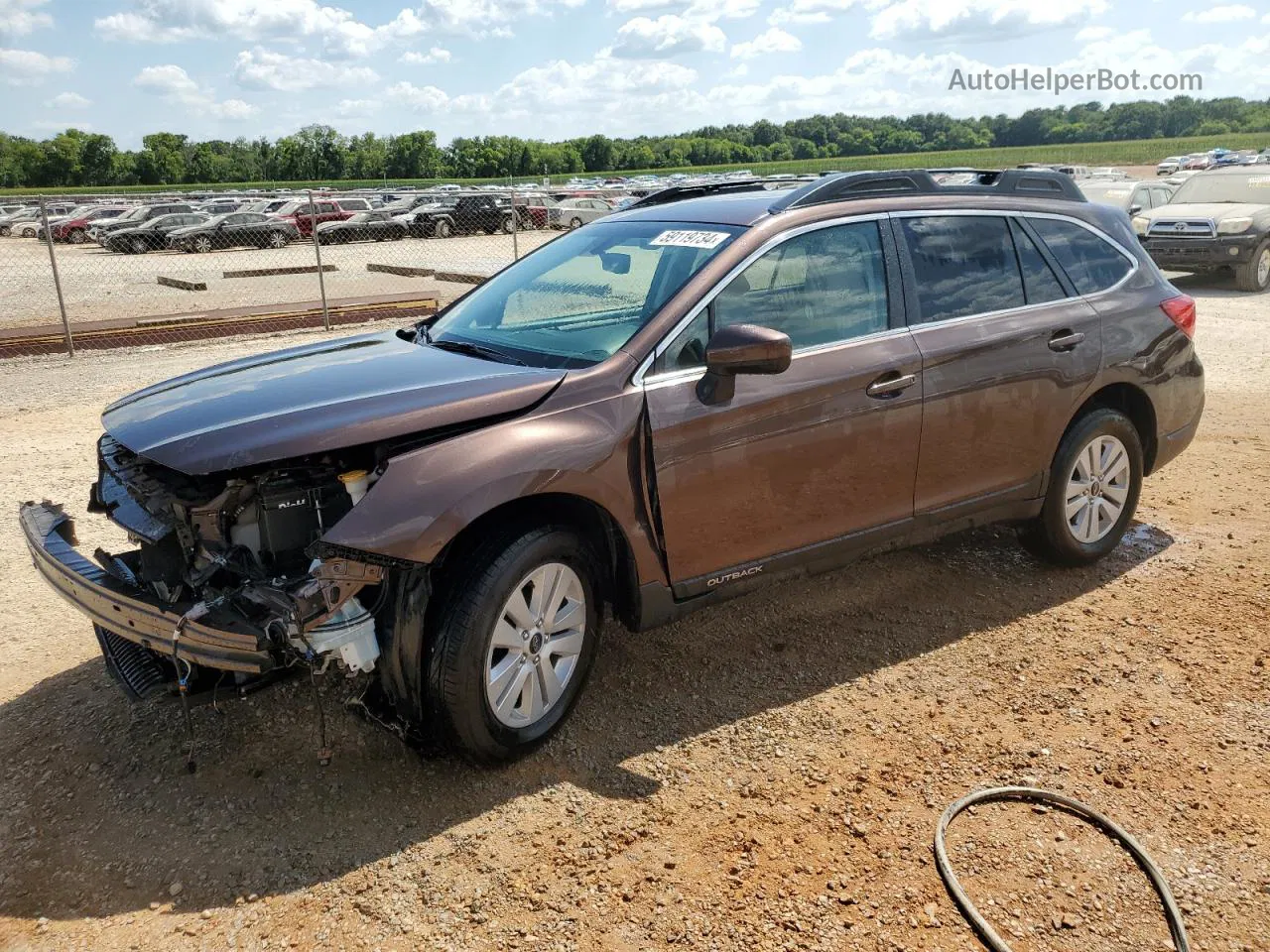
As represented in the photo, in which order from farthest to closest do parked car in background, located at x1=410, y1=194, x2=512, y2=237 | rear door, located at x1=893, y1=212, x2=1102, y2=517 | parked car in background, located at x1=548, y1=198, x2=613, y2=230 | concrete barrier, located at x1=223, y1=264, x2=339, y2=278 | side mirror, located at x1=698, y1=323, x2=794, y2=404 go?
parked car in background, located at x1=548, y1=198, x2=613, y2=230 < parked car in background, located at x1=410, y1=194, x2=512, y2=237 < concrete barrier, located at x1=223, y1=264, x2=339, y2=278 < rear door, located at x1=893, y1=212, x2=1102, y2=517 < side mirror, located at x1=698, y1=323, x2=794, y2=404

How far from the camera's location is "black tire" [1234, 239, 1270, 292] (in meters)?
16.1

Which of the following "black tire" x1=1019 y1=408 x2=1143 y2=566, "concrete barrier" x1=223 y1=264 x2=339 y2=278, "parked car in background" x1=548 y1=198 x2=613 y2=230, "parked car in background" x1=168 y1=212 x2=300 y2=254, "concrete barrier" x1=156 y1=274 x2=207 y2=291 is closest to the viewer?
"black tire" x1=1019 y1=408 x2=1143 y2=566

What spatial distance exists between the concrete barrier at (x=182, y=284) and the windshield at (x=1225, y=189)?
60.0 ft

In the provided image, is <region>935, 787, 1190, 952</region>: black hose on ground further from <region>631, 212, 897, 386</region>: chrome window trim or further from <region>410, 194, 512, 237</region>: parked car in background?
<region>410, 194, 512, 237</region>: parked car in background

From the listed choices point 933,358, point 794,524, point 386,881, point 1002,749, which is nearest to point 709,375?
point 794,524

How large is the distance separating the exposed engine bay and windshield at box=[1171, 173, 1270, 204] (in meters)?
18.2

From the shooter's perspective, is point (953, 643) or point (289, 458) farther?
point (953, 643)

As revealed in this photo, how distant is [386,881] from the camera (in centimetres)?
302

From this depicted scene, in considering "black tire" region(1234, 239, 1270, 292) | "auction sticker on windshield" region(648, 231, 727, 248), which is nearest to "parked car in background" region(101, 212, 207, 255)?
"black tire" region(1234, 239, 1270, 292)

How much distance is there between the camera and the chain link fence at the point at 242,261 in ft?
48.5

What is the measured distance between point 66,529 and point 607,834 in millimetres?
2258

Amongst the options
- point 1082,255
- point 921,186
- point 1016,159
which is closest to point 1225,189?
point 1082,255

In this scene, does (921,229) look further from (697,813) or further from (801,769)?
(697,813)

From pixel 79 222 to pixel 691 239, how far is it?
38795mm
